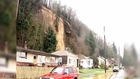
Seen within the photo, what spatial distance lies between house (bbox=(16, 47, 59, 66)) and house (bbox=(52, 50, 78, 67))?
0.04m

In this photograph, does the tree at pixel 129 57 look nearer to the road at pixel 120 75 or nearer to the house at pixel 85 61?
the road at pixel 120 75

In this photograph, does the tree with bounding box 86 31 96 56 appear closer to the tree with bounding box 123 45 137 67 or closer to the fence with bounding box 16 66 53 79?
the fence with bounding box 16 66 53 79

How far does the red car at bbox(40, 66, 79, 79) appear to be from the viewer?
6.79 ft

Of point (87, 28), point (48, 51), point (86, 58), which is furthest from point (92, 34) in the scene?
point (48, 51)

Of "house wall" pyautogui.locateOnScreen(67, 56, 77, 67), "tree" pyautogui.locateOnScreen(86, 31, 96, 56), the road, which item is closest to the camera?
the road

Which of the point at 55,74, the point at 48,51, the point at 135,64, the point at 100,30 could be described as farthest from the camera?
the point at 55,74

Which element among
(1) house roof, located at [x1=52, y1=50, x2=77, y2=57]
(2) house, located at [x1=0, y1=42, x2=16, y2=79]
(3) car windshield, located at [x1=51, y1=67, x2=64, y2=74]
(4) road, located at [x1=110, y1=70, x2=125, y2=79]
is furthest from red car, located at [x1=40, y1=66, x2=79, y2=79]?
(2) house, located at [x1=0, y1=42, x2=16, y2=79]

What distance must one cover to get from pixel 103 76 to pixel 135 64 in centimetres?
66

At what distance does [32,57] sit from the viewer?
6.44 ft

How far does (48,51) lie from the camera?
6.46 feet

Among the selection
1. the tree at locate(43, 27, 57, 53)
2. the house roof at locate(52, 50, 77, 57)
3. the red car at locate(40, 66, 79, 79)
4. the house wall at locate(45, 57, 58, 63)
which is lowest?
the red car at locate(40, 66, 79, 79)

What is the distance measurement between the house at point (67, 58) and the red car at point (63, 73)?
36mm

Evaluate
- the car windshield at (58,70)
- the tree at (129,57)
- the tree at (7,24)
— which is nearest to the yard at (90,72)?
the car windshield at (58,70)

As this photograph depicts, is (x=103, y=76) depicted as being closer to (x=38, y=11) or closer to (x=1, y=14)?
(x=38, y=11)
